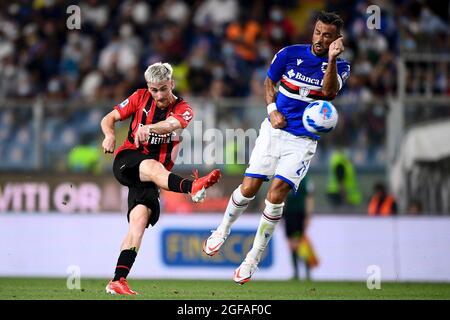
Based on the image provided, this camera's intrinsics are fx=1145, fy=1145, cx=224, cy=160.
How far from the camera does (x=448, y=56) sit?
20547 millimetres

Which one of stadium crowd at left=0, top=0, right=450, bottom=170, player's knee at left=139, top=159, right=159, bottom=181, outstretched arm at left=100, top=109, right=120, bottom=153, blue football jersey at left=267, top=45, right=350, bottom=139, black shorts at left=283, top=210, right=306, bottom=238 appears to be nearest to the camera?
outstretched arm at left=100, top=109, right=120, bottom=153

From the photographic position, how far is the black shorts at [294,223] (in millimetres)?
19453

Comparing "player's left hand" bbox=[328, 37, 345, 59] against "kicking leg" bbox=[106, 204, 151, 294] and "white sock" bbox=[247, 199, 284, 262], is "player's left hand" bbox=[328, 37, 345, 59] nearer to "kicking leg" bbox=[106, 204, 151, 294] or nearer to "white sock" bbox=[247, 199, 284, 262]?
"white sock" bbox=[247, 199, 284, 262]

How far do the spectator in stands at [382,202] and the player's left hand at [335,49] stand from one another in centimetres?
807

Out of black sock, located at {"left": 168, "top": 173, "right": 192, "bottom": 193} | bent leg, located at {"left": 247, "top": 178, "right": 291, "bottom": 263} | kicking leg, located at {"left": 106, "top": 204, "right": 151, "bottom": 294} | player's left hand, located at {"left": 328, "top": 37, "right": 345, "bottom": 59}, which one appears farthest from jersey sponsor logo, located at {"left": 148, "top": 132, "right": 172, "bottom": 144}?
player's left hand, located at {"left": 328, "top": 37, "right": 345, "bottom": 59}

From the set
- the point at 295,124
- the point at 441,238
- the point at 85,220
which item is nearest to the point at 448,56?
the point at 441,238

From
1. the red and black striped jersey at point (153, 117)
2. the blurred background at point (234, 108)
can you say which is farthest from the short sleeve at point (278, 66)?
the blurred background at point (234, 108)

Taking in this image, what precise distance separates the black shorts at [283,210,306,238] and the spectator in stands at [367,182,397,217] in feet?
3.99

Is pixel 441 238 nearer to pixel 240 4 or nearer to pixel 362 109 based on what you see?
pixel 362 109

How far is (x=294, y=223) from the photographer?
19.4 meters

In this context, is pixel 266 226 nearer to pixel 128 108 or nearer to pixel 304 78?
pixel 304 78

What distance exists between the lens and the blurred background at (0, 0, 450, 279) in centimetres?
1981
